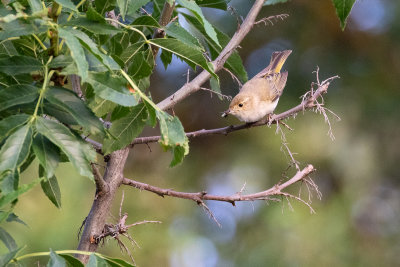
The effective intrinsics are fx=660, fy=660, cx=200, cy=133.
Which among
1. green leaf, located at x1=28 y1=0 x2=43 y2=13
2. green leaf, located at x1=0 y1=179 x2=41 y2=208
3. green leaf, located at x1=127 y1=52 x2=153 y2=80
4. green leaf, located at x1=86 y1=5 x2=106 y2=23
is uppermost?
green leaf, located at x1=28 y1=0 x2=43 y2=13

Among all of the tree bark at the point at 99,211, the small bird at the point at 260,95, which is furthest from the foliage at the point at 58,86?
the small bird at the point at 260,95

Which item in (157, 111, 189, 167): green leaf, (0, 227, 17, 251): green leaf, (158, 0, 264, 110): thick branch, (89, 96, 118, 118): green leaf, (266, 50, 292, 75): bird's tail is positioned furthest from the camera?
(266, 50, 292, 75): bird's tail

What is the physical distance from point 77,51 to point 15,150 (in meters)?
0.21

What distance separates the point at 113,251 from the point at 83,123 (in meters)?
3.04

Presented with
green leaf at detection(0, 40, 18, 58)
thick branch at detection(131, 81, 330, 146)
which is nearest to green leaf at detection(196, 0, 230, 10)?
thick branch at detection(131, 81, 330, 146)

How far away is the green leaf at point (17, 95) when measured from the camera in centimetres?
126

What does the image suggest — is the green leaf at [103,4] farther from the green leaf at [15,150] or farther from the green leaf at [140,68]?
the green leaf at [15,150]

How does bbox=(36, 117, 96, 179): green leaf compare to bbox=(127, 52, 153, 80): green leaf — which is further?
bbox=(127, 52, 153, 80): green leaf

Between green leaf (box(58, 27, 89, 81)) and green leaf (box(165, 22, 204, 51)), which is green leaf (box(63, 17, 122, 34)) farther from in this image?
green leaf (box(165, 22, 204, 51))

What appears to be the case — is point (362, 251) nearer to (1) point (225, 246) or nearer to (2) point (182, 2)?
(1) point (225, 246)

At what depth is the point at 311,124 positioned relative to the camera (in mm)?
4473

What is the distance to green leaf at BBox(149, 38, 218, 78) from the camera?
4.90 ft

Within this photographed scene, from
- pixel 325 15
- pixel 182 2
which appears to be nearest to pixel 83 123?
pixel 182 2

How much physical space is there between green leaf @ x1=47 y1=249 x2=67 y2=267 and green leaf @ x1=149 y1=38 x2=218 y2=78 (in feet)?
1.70
